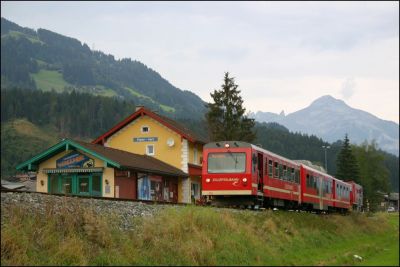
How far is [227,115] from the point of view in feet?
182

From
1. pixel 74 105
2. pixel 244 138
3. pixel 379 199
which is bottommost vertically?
pixel 379 199

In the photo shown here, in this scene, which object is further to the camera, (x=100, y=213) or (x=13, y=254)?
(x=100, y=213)

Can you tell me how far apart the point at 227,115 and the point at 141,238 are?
142 feet

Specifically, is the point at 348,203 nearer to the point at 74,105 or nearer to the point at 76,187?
the point at 76,187

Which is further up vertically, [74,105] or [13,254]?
[74,105]

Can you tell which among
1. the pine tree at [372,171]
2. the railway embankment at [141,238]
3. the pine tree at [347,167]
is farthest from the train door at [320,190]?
the pine tree at [372,171]

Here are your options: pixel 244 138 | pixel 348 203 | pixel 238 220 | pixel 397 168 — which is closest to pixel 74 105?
pixel 397 168

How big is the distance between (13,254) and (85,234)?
6.49 feet

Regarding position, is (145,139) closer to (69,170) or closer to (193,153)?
(193,153)

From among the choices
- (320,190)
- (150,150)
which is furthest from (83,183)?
(320,190)

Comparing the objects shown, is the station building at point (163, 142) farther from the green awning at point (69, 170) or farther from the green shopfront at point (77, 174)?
the green awning at point (69, 170)

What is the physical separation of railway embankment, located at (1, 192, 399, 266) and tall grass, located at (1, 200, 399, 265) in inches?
0.7

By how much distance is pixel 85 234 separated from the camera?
12.0 meters

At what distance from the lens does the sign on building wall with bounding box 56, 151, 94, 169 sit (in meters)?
32.8
